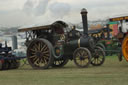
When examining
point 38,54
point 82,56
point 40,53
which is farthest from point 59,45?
point 82,56

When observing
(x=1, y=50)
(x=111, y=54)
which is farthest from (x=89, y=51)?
(x=111, y=54)

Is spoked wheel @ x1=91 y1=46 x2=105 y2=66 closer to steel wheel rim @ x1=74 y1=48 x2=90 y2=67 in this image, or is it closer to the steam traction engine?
the steam traction engine

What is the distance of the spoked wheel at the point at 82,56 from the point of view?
38.9 feet

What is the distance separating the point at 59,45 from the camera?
41.7 feet

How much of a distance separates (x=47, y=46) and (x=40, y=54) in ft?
1.78

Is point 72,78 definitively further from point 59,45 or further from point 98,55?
point 98,55

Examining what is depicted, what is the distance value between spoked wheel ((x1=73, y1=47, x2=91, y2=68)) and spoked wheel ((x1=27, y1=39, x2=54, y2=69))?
1.15m

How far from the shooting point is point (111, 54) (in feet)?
77.2

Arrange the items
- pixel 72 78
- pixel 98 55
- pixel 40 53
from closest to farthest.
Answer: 1. pixel 72 78
2. pixel 40 53
3. pixel 98 55

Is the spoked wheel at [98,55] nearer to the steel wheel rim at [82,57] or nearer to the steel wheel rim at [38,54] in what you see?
the steel wheel rim at [82,57]

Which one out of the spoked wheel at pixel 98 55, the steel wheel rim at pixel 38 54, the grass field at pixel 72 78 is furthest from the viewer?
the spoked wheel at pixel 98 55

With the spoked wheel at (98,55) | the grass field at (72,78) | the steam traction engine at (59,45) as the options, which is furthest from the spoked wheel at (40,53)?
the grass field at (72,78)

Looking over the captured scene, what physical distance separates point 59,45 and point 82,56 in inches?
51.0

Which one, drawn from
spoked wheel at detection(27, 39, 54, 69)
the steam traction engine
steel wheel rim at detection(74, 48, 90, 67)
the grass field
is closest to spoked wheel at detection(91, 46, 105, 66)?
the steam traction engine
